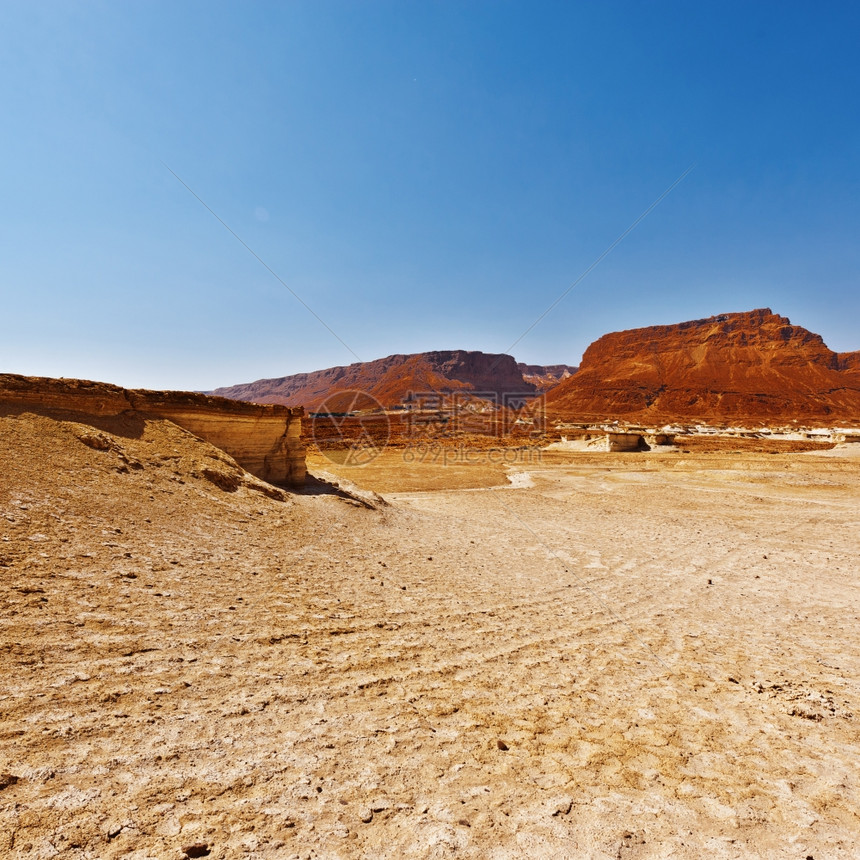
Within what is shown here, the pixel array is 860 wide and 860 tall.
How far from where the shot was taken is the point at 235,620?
525 cm

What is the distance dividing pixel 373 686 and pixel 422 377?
420 feet

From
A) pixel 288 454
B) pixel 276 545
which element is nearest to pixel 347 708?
pixel 276 545

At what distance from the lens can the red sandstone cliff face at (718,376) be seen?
82.9 metres

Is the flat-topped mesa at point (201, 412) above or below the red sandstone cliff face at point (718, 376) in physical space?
below

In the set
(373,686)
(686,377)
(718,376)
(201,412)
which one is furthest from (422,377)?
(373,686)

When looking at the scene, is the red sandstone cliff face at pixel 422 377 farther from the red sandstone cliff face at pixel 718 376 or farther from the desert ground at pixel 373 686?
the desert ground at pixel 373 686

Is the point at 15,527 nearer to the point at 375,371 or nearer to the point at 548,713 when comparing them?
the point at 548,713

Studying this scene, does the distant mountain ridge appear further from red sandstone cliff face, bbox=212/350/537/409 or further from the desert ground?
the desert ground

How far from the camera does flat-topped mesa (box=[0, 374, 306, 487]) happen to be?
8.90m

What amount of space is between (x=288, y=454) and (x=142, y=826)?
1236 centimetres

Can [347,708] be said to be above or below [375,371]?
below

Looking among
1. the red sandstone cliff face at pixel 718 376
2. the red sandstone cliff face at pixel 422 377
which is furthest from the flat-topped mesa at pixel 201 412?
the red sandstone cliff face at pixel 422 377

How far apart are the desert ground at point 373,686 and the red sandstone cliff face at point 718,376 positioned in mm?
76445

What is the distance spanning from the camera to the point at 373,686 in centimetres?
444
